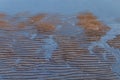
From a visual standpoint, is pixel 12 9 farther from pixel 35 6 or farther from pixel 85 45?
pixel 85 45

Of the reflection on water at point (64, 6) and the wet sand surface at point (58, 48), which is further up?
the reflection on water at point (64, 6)

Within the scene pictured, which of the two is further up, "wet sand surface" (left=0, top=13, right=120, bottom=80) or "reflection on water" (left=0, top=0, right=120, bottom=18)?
"reflection on water" (left=0, top=0, right=120, bottom=18)

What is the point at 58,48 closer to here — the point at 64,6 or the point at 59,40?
the point at 59,40

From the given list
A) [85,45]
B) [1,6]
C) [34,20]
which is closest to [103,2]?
[85,45]

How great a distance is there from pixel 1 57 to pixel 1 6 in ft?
1.27

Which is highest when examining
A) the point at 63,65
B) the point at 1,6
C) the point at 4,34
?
the point at 1,6

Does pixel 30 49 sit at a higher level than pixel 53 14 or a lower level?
lower

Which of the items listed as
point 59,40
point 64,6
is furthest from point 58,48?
point 64,6

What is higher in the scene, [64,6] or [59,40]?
[64,6]

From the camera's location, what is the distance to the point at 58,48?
3.07m

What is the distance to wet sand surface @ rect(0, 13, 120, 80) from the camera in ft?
9.86

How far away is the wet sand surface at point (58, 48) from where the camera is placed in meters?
3.00

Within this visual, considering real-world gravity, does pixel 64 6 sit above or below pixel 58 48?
above

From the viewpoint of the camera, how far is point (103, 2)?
10.1 ft
